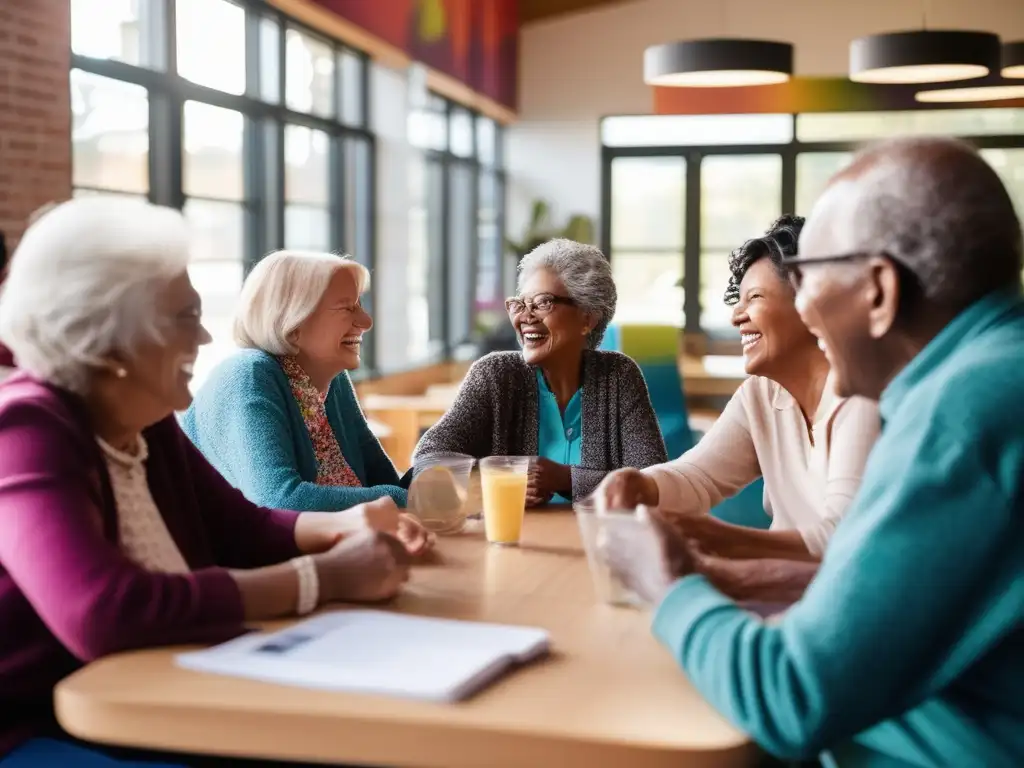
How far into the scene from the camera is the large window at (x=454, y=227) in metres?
8.67

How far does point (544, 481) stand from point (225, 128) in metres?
3.77

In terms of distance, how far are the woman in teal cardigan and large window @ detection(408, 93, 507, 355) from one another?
540 cm

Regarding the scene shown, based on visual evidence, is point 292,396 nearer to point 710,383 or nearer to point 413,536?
point 413,536

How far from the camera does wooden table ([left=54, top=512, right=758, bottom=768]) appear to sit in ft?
3.60

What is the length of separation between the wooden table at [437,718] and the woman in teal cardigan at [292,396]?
0.98 metres

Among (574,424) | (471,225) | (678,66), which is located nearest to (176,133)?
(678,66)

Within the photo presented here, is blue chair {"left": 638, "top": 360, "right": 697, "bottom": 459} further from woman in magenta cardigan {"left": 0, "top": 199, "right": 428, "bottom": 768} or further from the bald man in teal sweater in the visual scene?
the bald man in teal sweater

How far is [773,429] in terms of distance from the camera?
2.26 meters

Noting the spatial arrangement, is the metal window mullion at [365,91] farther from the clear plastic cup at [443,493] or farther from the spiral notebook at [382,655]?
the spiral notebook at [382,655]

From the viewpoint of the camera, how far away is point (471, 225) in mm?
9992

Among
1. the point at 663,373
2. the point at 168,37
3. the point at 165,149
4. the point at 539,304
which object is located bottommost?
the point at 663,373

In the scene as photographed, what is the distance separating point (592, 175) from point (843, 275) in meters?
9.98

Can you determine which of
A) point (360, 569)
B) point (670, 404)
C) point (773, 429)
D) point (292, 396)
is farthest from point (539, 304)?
point (670, 404)

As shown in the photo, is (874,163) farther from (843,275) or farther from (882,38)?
(882,38)
